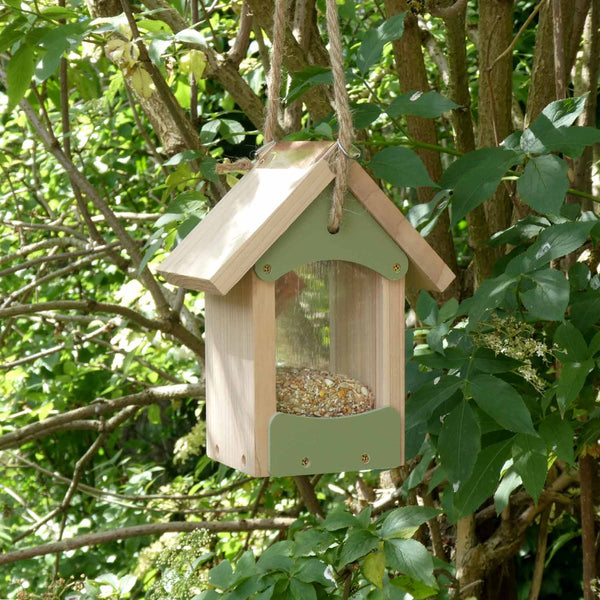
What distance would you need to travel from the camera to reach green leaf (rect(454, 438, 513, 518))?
136 cm

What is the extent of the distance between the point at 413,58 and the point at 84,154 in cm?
208

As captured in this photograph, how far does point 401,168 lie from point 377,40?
27 centimetres

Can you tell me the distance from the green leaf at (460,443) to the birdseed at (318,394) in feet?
0.39

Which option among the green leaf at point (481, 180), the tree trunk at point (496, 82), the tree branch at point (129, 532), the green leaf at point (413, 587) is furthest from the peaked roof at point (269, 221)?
the tree branch at point (129, 532)

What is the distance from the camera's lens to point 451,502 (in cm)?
154

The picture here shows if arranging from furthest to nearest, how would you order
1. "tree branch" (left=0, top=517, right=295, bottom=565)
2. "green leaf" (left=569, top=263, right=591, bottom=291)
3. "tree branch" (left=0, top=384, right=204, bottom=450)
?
"tree branch" (left=0, top=384, right=204, bottom=450)
"tree branch" (left=0, top=517, right=295, bottom=565)
"green leaf" (left=569, top=263, right=591, bottom=291)

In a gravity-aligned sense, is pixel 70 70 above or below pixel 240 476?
above

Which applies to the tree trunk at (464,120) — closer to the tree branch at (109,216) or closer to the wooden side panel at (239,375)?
the tree branch at (109,216)

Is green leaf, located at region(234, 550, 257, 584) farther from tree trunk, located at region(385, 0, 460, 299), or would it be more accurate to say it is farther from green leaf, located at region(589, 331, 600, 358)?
tree trunk, located at region(385, 0, 460, 299)

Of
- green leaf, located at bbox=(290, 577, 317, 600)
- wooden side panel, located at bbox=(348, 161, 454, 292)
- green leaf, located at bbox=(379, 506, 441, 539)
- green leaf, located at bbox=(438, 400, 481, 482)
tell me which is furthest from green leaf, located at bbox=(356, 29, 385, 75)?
green leaf, located at bbox=(290, 577, 317, 600)

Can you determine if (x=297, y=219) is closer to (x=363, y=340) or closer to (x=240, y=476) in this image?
(x=363, y=340)

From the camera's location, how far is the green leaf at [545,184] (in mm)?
1198

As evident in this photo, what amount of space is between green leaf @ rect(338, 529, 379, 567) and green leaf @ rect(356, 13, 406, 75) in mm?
701

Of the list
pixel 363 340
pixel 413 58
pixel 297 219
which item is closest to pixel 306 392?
pixel 363 340
